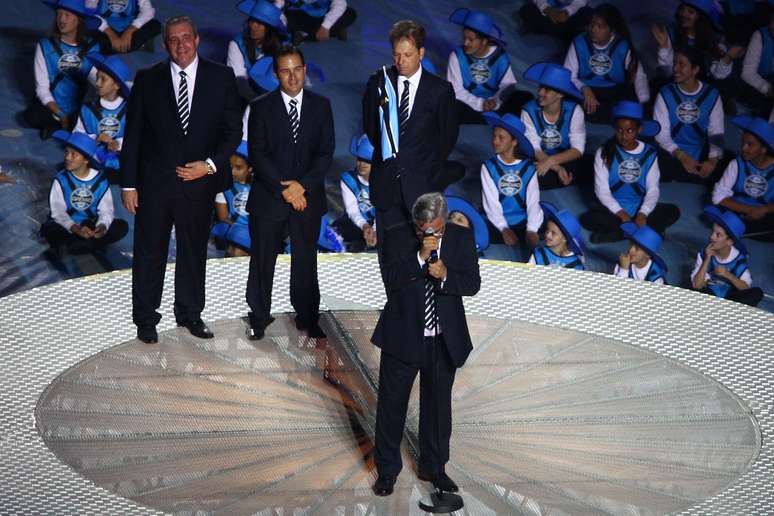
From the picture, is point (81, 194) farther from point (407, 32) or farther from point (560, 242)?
point (407, 32)

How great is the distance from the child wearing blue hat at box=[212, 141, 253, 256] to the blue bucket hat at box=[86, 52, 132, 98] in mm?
930

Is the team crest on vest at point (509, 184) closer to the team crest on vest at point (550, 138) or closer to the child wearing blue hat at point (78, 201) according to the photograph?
the team crest on vest at point (550, 138)

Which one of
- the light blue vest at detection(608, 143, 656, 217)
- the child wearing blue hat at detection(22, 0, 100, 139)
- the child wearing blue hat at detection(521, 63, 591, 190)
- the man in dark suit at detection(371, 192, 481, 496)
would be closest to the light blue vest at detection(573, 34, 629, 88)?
the child wearing blue hat at detection(521, 63, 591, 190)

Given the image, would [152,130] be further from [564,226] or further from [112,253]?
[564,226]

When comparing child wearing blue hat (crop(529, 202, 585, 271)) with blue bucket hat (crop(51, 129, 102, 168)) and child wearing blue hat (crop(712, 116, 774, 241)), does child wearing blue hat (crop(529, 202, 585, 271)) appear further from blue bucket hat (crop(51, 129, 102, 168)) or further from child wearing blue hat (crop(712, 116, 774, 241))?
blue bucket hat (crop(51, 129, 102, 168))

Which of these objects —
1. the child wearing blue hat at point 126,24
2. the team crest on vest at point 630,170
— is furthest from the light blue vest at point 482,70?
the child wearing blue hat at point 126,24

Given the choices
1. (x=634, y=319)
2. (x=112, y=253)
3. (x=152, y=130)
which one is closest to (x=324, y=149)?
Answer: (x=152, y=130)

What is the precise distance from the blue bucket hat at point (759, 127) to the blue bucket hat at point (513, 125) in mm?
1555

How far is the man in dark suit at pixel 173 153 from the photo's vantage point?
6500mm

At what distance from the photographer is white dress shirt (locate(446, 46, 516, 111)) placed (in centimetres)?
1021

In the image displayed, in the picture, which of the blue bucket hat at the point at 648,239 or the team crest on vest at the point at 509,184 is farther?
the team crest on vest at the point at 509,184

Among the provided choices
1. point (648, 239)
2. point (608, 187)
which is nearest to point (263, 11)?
point (608, 187)

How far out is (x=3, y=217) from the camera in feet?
31.8

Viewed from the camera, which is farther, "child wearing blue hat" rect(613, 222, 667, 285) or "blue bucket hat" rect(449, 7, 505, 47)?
"blue bucket hat" rect(449, 7, 505, 47)
